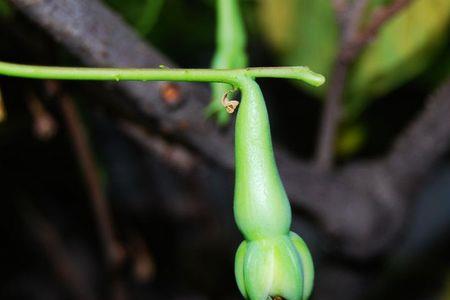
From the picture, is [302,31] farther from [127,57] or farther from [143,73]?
[143,73]

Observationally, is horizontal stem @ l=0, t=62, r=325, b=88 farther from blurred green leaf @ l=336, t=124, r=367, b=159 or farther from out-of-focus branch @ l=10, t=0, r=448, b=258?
blurred green leaf @ l=336, t=124, r=367, b=159

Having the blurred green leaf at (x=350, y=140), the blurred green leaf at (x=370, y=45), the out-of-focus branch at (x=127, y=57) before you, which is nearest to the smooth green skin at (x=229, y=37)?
the out-of-focus branch at (x=127, y=57)

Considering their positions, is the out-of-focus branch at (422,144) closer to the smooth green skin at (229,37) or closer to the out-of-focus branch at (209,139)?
the out-of-focus branch at (209,139)

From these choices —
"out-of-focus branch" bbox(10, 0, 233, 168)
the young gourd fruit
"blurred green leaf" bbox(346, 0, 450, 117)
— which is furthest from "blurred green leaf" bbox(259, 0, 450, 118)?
the young gourd fruit

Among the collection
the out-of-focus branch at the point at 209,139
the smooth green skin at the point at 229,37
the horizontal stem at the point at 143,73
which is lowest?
the horizontal stem at the point at 143,73

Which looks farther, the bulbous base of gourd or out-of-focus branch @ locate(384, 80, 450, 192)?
out-of-focus branch @ locate(384, 80, 450, 192)

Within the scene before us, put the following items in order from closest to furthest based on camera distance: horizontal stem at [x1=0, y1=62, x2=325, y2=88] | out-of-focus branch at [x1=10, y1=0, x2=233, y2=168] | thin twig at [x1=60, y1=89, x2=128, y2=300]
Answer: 1. horizontal stem at [x1=0, y1=62, x2=325, y2=88]
2. out-of-focus branch at [x1=10, y1=0, x2=233, y2=168]
3. thin twig at [x1=60, y1=89, x2=128, y2=300]

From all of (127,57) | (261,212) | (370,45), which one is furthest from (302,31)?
(261,212)
